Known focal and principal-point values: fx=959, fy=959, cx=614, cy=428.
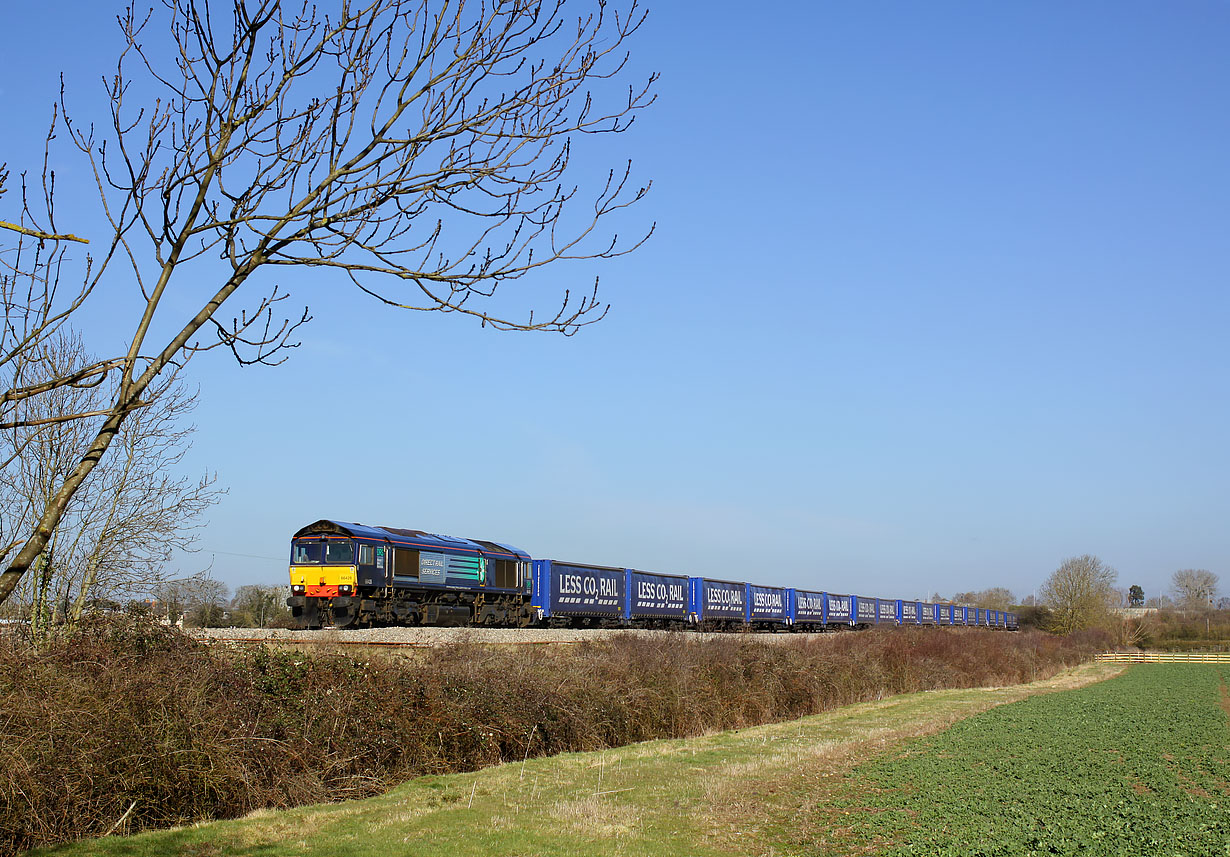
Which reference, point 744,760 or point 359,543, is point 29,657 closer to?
point 744,760

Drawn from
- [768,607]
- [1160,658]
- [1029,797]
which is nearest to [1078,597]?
[1160,658]

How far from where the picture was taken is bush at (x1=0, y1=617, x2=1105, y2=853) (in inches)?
480

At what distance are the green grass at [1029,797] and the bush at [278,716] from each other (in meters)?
6.45

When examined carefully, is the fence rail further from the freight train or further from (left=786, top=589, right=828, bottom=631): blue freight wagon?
the freight train

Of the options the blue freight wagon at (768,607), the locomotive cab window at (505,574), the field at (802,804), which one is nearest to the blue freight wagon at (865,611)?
the blue freight wagon at (768,607)

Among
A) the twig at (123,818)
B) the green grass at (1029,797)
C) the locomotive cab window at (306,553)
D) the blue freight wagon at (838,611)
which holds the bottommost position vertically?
the green grass at (1029,797)

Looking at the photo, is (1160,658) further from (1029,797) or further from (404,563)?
(1029,797)

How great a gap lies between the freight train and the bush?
321 inches

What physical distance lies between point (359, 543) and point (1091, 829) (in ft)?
74.2

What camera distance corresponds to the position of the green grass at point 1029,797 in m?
11.7

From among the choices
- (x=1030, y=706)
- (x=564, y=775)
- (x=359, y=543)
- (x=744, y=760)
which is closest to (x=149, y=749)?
(x=564, y=775)

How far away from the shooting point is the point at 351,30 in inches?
190

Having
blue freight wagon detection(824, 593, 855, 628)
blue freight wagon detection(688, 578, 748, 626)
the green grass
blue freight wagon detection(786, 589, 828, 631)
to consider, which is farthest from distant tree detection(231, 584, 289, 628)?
blue freight wagon detection(824, 593, 855, 628)

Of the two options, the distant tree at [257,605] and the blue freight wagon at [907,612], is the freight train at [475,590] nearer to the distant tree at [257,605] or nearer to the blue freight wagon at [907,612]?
the distant tree at [257,605]
